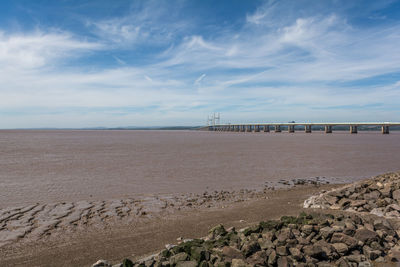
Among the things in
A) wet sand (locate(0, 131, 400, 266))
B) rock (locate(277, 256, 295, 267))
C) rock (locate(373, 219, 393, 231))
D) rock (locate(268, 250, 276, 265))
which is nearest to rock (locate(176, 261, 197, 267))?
rock (locate(268, 250, 276, 265))

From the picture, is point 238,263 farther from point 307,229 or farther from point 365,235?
point 365,235

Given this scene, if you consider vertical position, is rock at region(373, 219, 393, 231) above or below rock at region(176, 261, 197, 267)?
above

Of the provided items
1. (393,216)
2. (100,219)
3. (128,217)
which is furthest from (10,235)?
(393,216)

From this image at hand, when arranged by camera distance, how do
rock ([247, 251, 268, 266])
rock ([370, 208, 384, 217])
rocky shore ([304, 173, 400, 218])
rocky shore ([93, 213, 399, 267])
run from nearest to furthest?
1. rock ([247, 251, 268, 266])
2. rocky shore ([93, 213, 399, 267])
3. rock ([370, 208, 384, 217])
4. rocky shore ([304, 173, 400, 218])

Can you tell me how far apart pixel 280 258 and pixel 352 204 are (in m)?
6.32

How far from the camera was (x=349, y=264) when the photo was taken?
586 cm

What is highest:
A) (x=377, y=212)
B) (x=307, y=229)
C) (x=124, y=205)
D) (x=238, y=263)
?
(x=307, y=229)

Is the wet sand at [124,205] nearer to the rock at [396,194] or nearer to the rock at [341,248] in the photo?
the rock at [396,194]

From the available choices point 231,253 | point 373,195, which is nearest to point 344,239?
point 231,253

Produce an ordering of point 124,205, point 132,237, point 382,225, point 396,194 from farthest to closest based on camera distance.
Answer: point 124,205, point 396,194, point 132,237, point 382,225

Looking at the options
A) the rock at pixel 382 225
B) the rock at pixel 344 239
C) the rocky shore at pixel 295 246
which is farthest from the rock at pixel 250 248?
the rock at pixel 382 225

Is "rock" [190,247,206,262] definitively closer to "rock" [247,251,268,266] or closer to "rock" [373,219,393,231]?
"rock" [247,251,268,266]

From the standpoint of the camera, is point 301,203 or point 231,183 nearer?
point 301,203

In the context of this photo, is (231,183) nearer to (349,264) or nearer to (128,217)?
(128,217)
